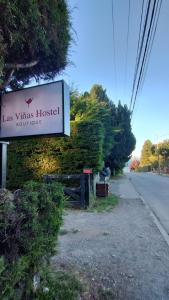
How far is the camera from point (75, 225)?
659 cm

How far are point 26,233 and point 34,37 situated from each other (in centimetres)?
203

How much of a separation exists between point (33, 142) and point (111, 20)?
5439mm

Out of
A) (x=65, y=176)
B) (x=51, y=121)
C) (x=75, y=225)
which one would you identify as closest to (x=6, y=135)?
(x=51, y=121)

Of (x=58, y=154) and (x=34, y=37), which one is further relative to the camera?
(x=58, y=154)

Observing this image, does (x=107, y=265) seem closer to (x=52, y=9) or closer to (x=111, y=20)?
(x=52, y=9)

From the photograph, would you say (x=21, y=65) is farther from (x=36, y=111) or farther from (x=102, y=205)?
(x=102, y=205)

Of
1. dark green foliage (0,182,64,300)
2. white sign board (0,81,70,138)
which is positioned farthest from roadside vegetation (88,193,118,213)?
dark green foliage (0,182,64,300)

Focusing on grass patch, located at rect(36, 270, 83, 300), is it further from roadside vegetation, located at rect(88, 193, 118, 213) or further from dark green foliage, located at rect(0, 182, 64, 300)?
roadside vegetation, located at rect(88, 193, 118, 213)

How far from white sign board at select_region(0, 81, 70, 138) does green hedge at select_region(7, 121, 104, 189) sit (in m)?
5.79

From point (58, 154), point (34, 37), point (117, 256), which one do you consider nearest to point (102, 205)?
point (58, 154)

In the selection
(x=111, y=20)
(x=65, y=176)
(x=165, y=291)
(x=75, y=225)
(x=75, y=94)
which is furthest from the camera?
(x=75, y=94)

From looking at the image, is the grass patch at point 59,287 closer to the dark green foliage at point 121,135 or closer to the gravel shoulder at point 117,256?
the gravel shoulder at point 117,256

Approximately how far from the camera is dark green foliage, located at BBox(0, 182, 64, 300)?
6.22ft

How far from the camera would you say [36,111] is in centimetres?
391
